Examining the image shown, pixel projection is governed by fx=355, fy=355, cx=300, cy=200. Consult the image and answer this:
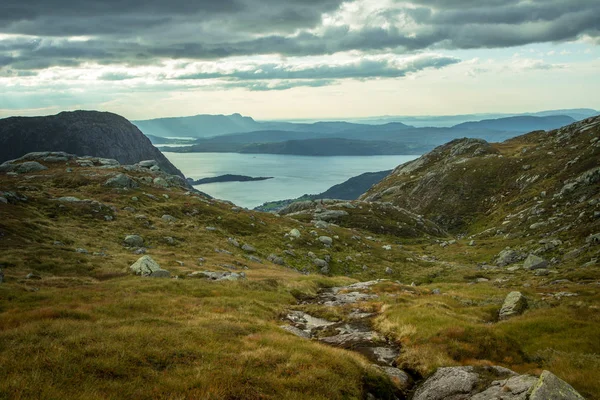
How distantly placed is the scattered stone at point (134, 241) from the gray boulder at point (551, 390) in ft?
151

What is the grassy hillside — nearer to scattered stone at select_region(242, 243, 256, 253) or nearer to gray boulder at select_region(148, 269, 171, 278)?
scattered stone at select_region(242, 243, 256, 253)

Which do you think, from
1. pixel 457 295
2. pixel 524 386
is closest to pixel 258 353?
pixel 524 386

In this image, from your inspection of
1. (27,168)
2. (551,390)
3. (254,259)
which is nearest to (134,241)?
(254,259)

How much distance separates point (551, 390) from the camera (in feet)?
34.2

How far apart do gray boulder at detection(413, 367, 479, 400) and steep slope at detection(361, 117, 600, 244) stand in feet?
176

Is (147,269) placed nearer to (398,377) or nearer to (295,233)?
(398,377)

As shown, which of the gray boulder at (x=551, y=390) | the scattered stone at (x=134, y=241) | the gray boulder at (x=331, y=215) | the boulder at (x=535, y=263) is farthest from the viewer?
the gray boulder at (x=331, y=215)

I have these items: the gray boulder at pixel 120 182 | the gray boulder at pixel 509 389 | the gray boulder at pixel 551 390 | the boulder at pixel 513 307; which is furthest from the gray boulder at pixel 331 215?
the gray boulder at pixel 551 390

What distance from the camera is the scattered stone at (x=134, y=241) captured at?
4638cm

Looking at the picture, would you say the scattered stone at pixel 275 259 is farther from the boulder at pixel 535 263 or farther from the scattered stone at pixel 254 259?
the boulder at pixel 535 263

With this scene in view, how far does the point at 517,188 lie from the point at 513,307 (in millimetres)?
96057

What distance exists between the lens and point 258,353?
46.9ft

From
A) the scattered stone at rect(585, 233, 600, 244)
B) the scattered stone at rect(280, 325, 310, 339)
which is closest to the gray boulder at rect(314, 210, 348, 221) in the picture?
the scattered stone at rect(585, 233, 600, 244)

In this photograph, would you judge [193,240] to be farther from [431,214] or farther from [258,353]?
[431,214]
